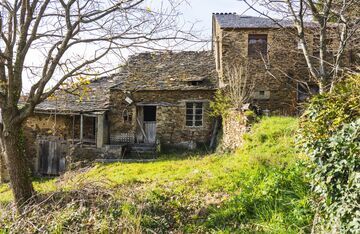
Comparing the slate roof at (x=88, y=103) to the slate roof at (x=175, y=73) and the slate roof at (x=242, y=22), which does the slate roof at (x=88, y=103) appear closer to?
the slate roof at (x=175, y=73)

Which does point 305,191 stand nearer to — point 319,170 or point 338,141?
point 319,170

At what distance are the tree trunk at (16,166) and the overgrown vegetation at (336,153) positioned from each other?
5096mm

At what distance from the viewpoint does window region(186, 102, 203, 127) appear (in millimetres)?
17219

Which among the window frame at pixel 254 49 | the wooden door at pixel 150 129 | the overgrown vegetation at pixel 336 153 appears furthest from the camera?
the wooden door at pixel 150 129

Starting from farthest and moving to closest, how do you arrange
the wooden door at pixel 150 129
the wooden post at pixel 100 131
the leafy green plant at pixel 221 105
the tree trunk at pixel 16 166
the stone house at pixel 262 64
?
1. the wooden door at pixel 150 129
2. the wooden post at pixel 100 131
3. the stone house at pixel 262 64
4. the leafy green plant at pixel 221 105
5. the tree trunk at pixel 16 166

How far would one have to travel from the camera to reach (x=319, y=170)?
3.62 meters

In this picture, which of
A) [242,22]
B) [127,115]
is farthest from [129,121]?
[242,22]

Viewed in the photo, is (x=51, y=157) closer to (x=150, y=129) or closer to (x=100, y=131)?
(x=100, y=131)

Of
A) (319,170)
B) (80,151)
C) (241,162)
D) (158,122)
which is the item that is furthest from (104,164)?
(319,170)

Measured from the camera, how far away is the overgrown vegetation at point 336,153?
10.5 ft

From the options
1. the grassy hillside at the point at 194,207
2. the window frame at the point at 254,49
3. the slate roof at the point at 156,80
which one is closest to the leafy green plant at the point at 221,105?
the slate roof at the point at 156,80

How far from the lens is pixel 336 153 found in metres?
3.41

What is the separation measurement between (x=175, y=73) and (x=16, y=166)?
1288 centimetres

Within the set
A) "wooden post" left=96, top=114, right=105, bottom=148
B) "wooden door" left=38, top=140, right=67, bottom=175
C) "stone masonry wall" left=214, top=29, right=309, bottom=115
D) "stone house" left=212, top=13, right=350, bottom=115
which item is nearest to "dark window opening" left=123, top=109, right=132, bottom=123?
"wooden post" left=96, top=114, right=105, bottom=148
